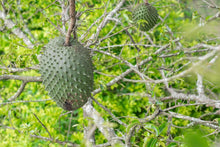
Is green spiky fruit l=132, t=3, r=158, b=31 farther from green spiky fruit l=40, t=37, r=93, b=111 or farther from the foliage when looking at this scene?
green spiky fruit l=40, t=37, r=93, b=111

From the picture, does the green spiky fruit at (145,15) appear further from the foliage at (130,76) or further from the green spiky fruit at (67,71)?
the green spiky fruit at (67,71)

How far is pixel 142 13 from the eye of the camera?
6.94ft

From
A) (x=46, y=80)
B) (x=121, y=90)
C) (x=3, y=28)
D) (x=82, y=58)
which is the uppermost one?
(x=3, y=28)

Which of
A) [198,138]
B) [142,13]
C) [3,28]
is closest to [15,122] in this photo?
[3,28]

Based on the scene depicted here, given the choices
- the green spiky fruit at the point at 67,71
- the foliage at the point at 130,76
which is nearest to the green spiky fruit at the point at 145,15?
the foliage at the point at 130,76

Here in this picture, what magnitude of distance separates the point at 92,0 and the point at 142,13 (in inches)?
43.4

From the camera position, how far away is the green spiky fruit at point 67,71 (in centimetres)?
130

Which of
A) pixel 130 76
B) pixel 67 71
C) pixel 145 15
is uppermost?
pixel 145 15

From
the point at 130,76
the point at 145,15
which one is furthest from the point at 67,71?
the point at 130,76

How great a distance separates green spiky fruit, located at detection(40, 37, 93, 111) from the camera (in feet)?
4.28

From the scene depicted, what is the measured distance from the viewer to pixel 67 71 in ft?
4.28

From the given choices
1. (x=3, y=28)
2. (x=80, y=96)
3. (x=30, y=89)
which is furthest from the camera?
(x=30, y=89)

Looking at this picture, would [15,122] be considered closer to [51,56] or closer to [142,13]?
[51,56]

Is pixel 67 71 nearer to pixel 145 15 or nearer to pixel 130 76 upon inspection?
pixel 145 15
